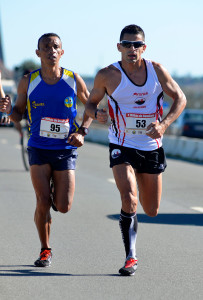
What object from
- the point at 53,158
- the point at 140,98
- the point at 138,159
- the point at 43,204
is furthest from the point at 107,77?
the point at 43,204

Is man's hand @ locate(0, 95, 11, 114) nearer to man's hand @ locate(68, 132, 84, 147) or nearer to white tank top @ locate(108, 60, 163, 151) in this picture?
man's hand @ locate(68, 132, 84, 147)

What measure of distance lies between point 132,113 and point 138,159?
1.36 ft

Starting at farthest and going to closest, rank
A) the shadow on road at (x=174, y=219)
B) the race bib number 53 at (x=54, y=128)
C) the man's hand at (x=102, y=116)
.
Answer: the shadow on road at (x=174, y=219), the race bib number 53 at (x=54, y=128), the man's hand at (x=102, y=116)

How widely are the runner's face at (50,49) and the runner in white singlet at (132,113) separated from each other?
1.48 ft

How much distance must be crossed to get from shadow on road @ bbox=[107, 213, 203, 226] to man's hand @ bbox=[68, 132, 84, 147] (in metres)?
3.07

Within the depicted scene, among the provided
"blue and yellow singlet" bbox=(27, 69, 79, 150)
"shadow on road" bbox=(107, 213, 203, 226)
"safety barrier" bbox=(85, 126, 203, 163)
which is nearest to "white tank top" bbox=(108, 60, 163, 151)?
"blue and yellow singlet" bbox=(27, 69, 79, 150)

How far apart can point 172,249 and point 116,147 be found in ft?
4.74

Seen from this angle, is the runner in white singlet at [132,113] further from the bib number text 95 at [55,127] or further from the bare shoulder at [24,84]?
the bare shoulder at [24,84]

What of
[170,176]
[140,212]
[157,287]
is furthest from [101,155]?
[157,287]

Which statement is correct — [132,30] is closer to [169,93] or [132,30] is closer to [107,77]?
[107,77]

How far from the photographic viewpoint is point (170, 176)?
17047 mm

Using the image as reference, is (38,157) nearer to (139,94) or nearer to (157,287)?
(139,94)

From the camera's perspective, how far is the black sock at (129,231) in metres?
6.84

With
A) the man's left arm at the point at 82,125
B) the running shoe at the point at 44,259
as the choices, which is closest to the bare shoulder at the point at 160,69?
the man's left arm at the point at 82,125
